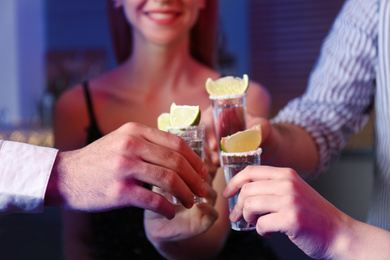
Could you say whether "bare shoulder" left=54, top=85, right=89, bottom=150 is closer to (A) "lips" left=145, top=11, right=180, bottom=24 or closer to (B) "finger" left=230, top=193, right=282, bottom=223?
(A) "lips" left=145, top=11, right=180, bottom=24

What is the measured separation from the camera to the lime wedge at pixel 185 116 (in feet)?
2.55

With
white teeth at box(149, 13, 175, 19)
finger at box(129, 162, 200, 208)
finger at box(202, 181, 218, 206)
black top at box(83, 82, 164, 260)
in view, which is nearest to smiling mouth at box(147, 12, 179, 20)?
white teeth at box(149, 13, 175, 19)

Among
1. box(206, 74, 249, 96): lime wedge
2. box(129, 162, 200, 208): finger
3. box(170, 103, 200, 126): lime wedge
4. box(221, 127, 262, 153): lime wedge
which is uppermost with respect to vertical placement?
box(206, 74, 249, 96): lime wedge

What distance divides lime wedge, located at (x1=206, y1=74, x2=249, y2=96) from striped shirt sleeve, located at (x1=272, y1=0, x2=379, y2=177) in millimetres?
385

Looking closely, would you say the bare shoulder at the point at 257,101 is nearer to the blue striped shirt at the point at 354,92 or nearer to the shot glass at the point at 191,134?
the blue striped shirt at the point at 354,92

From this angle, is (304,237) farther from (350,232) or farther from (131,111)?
(131,111)

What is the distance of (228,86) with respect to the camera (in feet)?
2.71

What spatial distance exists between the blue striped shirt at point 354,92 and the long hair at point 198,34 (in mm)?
388

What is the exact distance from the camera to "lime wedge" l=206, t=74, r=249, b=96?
82 centimetres

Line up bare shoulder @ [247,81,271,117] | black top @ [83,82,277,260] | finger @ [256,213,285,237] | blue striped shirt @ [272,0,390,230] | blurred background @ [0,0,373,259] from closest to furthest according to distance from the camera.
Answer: finger @ [256,213,285,237] → blue striped shirt @ [272,0,390,230] → black top @ [83,82,277,260] → bare shoulder @ [247,81,271,117] → blurred background @ [0,0,373,259]

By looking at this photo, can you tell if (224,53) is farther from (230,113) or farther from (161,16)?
(230,113)

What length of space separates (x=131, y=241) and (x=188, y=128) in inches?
24.9

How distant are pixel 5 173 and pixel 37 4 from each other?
2068 millimetres

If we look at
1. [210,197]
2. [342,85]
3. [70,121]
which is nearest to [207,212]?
[210,197]
